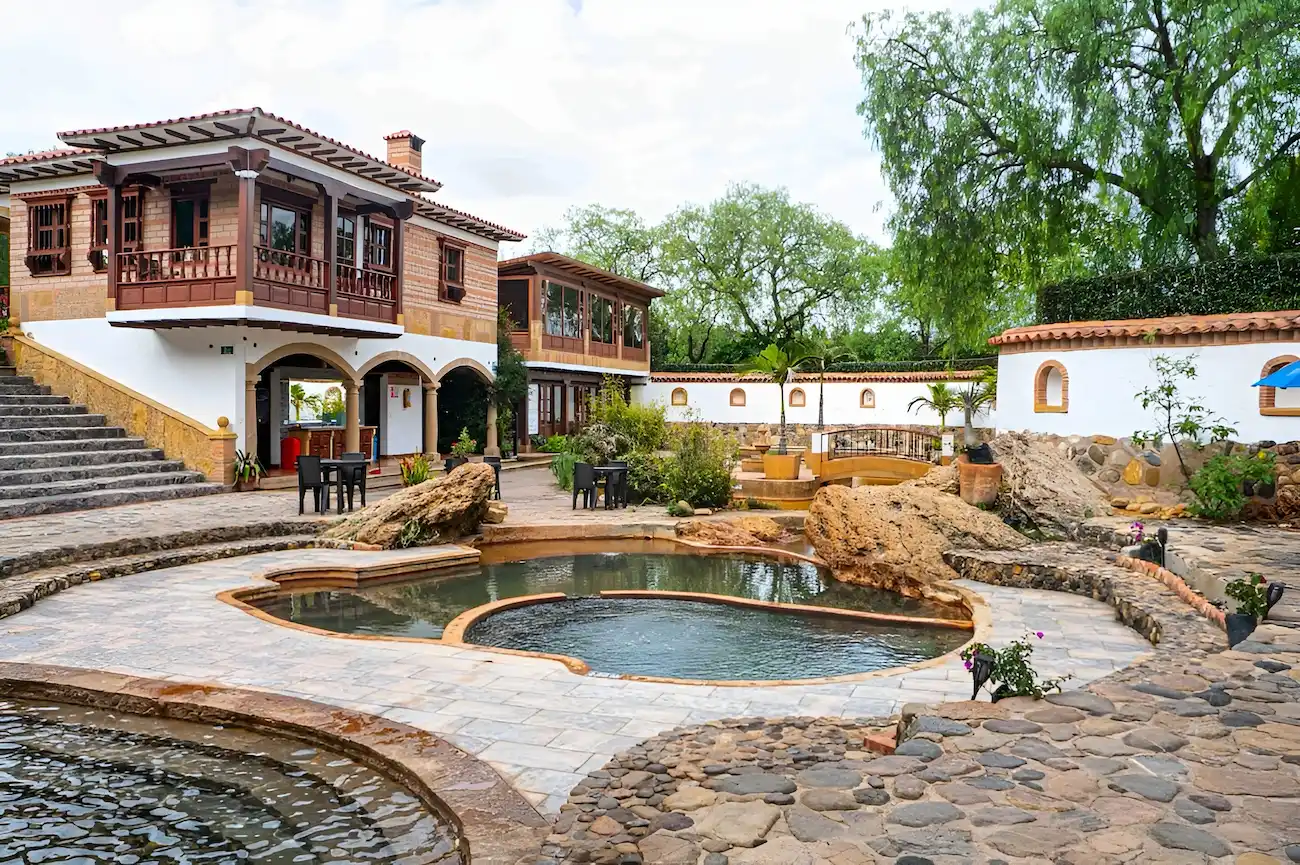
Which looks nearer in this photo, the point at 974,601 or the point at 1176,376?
the point at 974,601

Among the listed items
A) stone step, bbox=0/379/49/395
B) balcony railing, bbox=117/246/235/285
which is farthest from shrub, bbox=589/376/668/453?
stone step, bbox=0/379/49/395

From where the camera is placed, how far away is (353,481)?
43.7 ft

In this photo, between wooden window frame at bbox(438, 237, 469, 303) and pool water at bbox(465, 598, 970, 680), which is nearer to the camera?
pool water at bbox(465, 598, 970, 680)

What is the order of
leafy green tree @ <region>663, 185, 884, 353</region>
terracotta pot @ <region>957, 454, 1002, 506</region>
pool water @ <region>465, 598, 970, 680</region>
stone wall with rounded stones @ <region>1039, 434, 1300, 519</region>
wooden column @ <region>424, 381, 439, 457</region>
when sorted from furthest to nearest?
1. leafy green tree @ <region>663, 185, 884, 353</region>
2. wooden column @ <region>424, 381, 439, 457</region>
3. terracotta pot @ <region>957, 454, 1002, 506</region>
4. stone wall with rounded stones @ <region>1039, 434, 1300, 519</region>
5. pool water @ <region>465, 598, 970, 680</region>

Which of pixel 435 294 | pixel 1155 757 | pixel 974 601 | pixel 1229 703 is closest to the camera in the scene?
pixel 1155 757

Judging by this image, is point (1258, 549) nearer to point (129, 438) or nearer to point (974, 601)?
point (974, 601)

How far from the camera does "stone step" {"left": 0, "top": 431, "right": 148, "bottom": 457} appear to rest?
47.1 feet

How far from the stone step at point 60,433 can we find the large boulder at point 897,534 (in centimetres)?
1314

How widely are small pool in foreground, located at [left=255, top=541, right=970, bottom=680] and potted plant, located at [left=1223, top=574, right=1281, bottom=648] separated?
6.81ft

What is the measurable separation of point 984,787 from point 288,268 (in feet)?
51.4

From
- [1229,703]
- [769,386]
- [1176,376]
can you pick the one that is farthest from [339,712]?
[769,386]

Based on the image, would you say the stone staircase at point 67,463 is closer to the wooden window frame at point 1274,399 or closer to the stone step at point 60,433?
the stone step at point 60,433

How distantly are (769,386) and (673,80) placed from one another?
57.3ft

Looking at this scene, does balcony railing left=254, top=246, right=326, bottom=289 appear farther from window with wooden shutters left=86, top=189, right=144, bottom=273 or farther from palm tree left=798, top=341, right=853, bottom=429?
palm tree left=798, top=341, right=853, bottom=429
